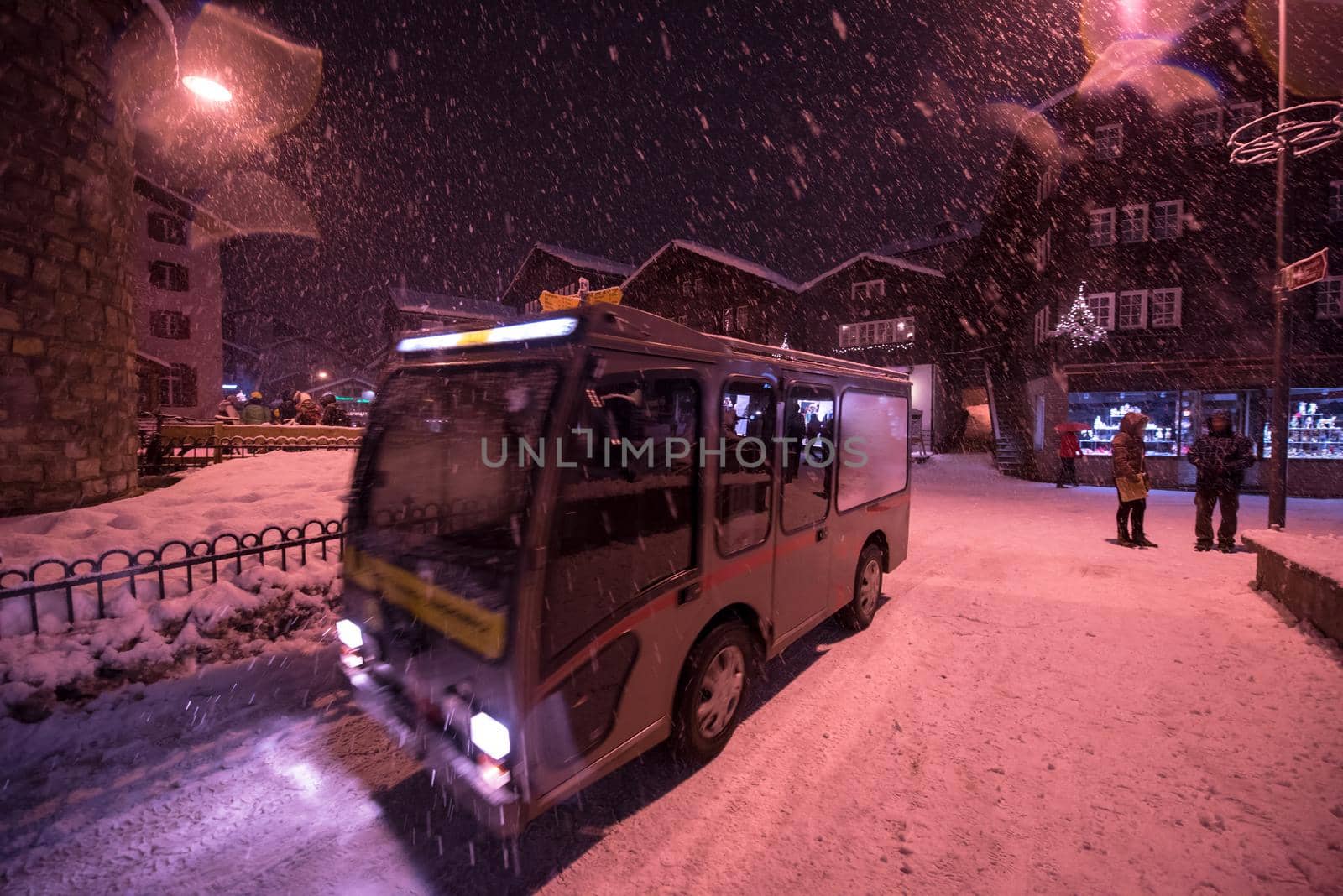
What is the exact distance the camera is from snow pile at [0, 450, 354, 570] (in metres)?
5.32

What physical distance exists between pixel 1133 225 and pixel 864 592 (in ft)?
65.4

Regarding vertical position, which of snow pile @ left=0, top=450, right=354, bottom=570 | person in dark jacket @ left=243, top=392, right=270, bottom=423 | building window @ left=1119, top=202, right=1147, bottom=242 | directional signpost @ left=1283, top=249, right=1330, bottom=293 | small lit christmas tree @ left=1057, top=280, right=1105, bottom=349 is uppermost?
building window @ left=1119, top=202, right=1147, bottom=242

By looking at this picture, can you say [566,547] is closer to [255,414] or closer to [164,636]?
[164,636]

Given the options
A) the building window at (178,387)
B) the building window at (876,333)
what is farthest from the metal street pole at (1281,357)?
the building window at (178,387)

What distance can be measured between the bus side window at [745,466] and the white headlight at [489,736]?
157 cm

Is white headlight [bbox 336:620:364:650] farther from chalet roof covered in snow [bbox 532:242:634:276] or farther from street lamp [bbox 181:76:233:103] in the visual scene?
chalet roof covered in snow [bbox 532:242:634:276]

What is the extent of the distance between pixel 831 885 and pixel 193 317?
3652 cm

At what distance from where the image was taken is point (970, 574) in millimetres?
7750

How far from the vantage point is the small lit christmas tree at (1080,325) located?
59.9ft

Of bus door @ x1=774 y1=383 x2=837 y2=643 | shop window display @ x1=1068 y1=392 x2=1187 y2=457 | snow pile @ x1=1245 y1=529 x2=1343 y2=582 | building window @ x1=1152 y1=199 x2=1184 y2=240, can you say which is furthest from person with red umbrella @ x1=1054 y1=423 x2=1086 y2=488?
bus door @ x1=774 y1=383 x2=837 y2=643

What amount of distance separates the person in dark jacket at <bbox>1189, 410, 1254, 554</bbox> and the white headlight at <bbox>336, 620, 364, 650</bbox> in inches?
425

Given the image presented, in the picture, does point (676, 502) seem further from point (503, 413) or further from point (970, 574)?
point (970, 574)

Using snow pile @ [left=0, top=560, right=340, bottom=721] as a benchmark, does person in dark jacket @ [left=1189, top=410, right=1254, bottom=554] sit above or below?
above

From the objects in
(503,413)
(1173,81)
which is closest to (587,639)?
(503,413)
